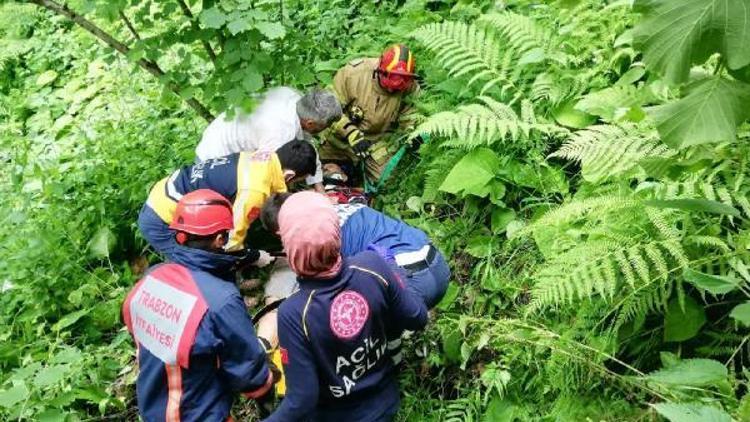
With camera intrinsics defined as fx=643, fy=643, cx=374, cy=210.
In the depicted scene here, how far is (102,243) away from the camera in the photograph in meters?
5.27

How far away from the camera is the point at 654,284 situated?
2.91m

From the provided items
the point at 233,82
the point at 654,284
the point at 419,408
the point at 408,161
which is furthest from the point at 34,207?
the point at 654,284

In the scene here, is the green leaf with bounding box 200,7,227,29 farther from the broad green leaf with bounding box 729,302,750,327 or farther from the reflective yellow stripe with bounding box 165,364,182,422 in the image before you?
the broad green leaf with bounding box 729,302,750,327

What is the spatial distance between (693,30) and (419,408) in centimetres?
278

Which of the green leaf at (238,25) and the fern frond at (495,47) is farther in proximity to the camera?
the fern frond at (495,47)

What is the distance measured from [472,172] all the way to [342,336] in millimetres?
1848

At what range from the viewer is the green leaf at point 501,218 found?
161 inches

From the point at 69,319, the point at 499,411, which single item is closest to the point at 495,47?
the point at 499,411

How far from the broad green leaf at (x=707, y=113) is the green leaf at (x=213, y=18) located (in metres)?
3.08

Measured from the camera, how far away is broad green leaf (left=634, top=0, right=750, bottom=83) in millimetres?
1178

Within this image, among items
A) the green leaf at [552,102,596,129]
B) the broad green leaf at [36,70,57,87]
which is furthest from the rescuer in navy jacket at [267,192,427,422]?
the broad green leaf at [36,70,57,87]

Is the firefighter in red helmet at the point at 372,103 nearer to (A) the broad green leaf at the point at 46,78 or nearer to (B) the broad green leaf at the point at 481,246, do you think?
(B) the broad green leaf at the point at 481,246

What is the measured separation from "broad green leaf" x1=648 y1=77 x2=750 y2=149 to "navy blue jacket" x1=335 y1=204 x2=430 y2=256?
2.27 meters

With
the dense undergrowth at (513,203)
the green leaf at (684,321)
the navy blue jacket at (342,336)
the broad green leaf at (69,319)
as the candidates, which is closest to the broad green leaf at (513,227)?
the dense undergrowth at (513,203)
